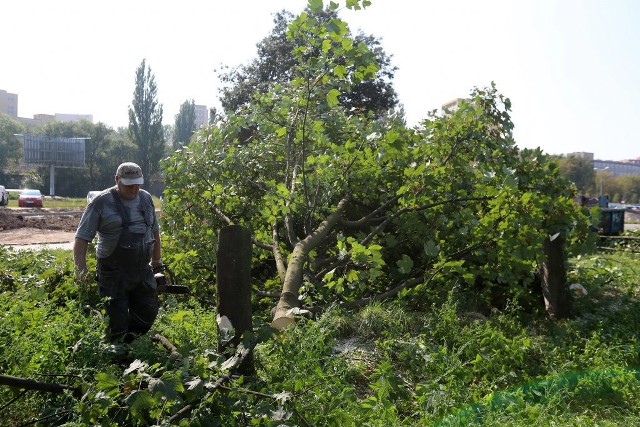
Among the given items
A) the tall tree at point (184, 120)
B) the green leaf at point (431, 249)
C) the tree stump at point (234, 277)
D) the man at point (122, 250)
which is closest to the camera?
the tree stump at point (234, 277)

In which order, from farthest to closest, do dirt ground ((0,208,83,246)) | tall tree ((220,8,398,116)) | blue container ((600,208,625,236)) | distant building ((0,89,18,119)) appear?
distant building ((0,89,18,119)), tall tree ((220,8,398,116)), blue container ((600,208,625,236)), dirt ground ((0,208,83,246))

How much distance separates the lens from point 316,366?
390cm

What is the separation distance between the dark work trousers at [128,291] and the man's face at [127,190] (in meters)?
0.40

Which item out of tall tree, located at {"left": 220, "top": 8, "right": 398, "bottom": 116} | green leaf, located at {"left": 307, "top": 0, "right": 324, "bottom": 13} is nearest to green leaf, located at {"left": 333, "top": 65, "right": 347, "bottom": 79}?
Answer: green leaf, located at {"left": 307, "top": 0, "right": 324, "bottom": 13}

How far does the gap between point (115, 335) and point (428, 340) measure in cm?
246

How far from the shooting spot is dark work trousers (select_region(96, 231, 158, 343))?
15.1 feet

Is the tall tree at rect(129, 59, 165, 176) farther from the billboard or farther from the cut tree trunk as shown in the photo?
the cut tree trunk

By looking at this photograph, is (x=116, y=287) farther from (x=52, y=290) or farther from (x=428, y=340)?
(x=428, y=340)

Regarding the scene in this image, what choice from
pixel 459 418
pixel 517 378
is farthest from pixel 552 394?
pixel 459 418

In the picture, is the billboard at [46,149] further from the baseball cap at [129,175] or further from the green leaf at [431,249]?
the baseball cap at [129,175]

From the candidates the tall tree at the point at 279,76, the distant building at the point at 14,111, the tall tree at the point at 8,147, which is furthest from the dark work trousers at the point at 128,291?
the distant building at the point at 14,111

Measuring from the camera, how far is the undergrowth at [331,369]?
2865mm

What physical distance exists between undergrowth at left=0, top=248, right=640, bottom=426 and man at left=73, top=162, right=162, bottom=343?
0.19 metres

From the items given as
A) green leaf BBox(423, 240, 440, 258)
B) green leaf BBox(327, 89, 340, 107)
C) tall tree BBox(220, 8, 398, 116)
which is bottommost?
green leaf BBox(423, 240, 440, 258)
